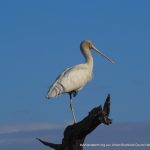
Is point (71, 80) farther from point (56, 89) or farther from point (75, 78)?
point (56, 89)

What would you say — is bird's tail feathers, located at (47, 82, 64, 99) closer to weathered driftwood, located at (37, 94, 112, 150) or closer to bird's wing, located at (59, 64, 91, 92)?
bird's wing, located at (59, 64, 91, 92)

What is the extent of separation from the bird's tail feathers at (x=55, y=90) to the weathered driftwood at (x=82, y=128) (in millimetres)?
2551

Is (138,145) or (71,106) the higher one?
(71,106)

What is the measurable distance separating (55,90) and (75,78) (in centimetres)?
123

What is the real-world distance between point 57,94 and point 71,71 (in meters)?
1.51

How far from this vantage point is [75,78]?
2169 cm

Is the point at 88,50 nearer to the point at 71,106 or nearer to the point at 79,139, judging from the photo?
the point at 71,106

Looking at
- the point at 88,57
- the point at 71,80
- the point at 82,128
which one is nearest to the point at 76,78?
the point at 71,80

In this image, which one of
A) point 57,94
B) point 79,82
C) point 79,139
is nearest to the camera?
point 79,139

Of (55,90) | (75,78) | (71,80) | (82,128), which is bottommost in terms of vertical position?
(82,128)

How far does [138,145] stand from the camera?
640 inches

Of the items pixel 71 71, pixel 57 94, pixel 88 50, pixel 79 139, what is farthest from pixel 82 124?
pixel 88 50

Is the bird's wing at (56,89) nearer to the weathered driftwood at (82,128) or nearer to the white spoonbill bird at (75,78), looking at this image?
the white spoonbill bird at (75,78)

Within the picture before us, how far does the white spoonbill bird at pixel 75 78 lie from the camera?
20.8 m
